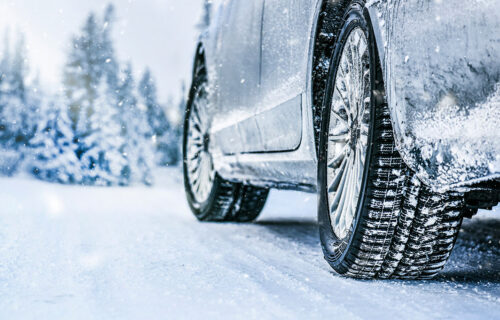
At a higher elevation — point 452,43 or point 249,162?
point 452,43

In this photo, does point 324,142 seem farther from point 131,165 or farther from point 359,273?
point 131,165

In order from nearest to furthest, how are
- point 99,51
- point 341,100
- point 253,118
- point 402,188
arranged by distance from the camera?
point 402,188 → point 341,100 → point 253,118 → point 99,51

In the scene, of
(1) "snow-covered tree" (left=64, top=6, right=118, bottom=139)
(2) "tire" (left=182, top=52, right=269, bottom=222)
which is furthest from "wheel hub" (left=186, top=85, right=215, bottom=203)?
(1) "snow-covered tree" (left=64, top=6, right=118, bottom=139)

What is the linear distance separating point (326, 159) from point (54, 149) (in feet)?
41.7

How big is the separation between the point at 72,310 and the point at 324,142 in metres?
1.17

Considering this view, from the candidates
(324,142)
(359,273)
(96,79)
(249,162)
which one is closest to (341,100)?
(324,142)

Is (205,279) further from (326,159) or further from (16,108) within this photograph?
(16,108)

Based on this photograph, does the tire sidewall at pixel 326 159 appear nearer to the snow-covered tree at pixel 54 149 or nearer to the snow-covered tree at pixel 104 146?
the snow-covered tree at pixel 54 149

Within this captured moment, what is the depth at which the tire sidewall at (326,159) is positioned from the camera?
1.87 m

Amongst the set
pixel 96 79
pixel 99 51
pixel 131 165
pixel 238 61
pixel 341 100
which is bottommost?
pixel 131 165

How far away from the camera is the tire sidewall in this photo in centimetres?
187


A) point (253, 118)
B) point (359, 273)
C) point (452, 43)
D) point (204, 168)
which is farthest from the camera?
point (204, 168)

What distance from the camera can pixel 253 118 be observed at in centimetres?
305

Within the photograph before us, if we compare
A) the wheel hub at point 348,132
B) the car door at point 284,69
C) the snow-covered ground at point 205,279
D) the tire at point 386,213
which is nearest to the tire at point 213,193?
the snow-covered ground at point 205,279
